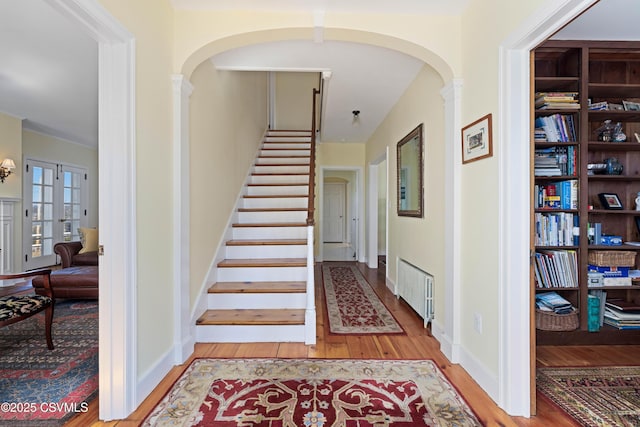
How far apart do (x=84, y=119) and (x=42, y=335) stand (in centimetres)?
381

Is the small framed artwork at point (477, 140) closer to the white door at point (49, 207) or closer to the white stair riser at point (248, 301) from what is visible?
the white stair riser at point (248, 301)

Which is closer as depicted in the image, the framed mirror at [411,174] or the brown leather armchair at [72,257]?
the framed mirror at [411,174]

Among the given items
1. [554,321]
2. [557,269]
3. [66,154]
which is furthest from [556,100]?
[66,154]

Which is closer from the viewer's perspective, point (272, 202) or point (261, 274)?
point (261, 274)

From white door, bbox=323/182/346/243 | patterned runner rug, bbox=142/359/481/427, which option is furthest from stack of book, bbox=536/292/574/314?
white door, bbox=323/182/346/243

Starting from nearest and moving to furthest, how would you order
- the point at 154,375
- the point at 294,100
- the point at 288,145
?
the point at 154,375 → the point at 288,145 → the point at 294,100

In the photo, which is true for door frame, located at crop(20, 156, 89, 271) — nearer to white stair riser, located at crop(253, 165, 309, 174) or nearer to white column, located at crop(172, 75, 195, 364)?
white stair riser, located at crop(253, 165, 309, 174)

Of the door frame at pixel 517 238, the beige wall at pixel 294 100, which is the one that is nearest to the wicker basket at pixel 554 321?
the door frame at pixel 517 238

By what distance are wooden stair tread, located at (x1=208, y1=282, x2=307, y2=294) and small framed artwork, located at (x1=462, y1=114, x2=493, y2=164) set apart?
1721mm

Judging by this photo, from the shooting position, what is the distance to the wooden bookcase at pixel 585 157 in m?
2.40

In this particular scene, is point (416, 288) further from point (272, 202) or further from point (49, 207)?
point (49, 207)

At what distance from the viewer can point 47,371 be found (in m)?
2.06

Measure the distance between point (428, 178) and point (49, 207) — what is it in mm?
6910

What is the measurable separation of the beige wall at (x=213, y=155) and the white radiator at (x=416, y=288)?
2.00 m
